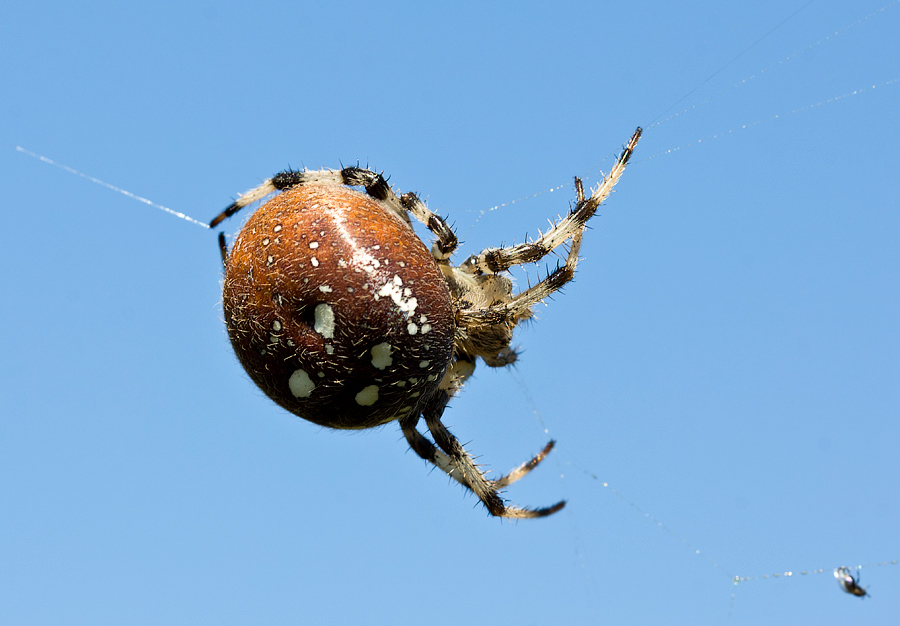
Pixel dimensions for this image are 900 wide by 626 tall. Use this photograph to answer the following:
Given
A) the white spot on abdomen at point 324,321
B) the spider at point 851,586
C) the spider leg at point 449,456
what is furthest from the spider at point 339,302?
the spider at point 851,586

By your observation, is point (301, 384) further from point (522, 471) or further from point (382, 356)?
point (522, 471)

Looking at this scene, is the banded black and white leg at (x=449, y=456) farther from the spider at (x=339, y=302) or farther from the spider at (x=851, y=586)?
the spider at (x=851, y=586)

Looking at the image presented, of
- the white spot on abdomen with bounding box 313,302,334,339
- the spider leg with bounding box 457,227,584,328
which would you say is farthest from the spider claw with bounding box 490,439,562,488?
the white spot on abdomen with bounding box 313,302,334,339

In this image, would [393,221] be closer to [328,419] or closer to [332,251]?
[332,251]

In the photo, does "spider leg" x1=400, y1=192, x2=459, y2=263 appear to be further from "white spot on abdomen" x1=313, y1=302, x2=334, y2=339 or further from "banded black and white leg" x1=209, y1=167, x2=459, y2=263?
"white spot on abdomen" x1=313, y1=302, x2=334, y2=339

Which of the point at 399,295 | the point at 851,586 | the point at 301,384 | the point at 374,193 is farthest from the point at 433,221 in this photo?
the point at 851,586

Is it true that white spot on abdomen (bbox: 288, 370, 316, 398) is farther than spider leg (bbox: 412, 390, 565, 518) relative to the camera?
No
